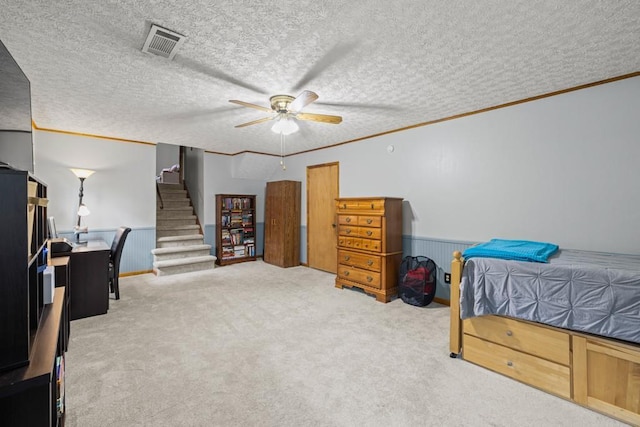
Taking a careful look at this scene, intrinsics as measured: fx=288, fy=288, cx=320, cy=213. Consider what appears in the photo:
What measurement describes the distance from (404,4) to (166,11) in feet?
4.37

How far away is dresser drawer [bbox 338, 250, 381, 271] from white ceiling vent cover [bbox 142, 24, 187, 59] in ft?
10.0

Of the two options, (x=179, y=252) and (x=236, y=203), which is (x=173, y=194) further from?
(x=179, y=252)

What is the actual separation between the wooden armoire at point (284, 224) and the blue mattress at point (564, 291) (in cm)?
386

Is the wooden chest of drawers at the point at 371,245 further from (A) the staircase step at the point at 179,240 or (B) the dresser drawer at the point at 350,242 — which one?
(A) the staircase step at the point at 179,240

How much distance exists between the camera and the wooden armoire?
18.7 ft

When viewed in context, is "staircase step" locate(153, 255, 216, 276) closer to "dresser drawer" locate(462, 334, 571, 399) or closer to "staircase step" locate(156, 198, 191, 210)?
"staircase step" locate(156, 198, 191, 210)

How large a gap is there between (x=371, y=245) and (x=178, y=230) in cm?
415

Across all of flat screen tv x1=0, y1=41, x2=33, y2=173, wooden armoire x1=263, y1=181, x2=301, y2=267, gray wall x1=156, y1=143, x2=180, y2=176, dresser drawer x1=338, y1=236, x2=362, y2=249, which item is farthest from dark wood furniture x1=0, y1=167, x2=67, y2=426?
gray wall x1=156, y1=143, x2=180, y2=176

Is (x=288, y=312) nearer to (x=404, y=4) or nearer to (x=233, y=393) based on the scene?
(x=233, y=393)

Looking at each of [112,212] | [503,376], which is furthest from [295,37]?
[112,212]

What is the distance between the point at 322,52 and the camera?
6.80 ft

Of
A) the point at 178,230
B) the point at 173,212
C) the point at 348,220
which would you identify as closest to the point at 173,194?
the point at 173,212

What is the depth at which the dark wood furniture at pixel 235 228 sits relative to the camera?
5.88 metres

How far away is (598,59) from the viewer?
216 cm
